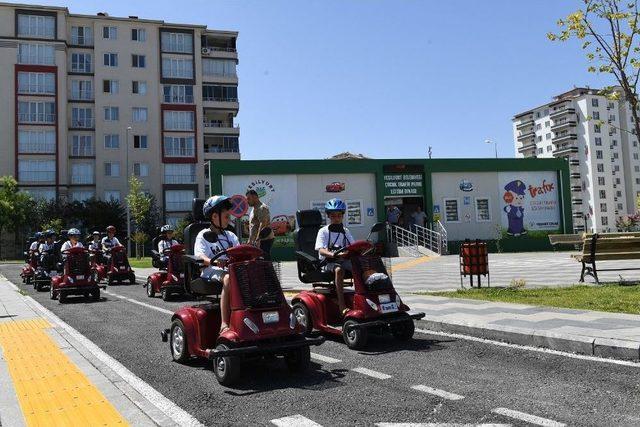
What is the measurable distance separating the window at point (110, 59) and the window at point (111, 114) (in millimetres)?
4939

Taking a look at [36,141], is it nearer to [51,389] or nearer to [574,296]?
[574,296]

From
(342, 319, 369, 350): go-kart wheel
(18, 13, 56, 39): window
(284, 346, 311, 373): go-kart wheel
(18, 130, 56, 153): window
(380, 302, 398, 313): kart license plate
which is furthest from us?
(18, 13, 56, 39): window

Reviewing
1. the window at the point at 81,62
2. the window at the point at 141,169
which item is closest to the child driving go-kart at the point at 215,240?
the window at the point at 141,169

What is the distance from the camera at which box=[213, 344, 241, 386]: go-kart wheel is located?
4891 mm

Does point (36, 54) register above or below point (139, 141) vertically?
above

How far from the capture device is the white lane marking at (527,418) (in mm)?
3734

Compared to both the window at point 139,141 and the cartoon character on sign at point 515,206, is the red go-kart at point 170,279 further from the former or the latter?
the window at point 139,141

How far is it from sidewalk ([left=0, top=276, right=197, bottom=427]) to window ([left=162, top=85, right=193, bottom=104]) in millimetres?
57978

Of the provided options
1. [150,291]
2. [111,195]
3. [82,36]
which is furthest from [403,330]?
[82,36]

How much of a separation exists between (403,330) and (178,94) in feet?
199

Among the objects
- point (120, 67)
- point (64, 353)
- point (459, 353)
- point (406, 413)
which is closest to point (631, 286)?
point (459, 353)

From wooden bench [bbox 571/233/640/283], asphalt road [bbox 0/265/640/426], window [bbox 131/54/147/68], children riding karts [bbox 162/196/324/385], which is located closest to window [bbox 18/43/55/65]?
window [bbox 131/54/147/68]

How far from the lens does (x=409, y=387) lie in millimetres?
4734

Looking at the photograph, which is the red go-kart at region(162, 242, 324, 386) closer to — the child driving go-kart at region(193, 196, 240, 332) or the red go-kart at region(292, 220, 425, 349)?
the child driving go-kart at region(193, 196, 240, 332)
